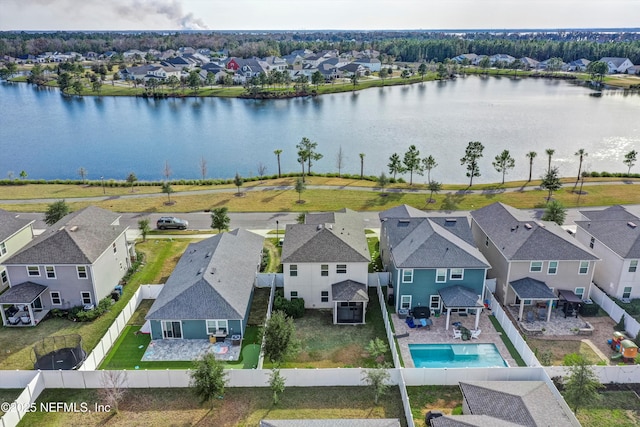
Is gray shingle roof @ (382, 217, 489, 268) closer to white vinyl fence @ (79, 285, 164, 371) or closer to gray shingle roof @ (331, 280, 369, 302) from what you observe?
gray shingle roof @ (331, 280, 369, 302)

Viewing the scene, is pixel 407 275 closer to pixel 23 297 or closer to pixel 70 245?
pixel 70 245

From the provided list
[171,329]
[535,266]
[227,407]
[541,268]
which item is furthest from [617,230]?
[171,329]

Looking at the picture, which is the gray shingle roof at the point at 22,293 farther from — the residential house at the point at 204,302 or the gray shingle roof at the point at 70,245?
Answer: the residential house at the point at 204,302

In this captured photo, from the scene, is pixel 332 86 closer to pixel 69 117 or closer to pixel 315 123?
pixel 315 123

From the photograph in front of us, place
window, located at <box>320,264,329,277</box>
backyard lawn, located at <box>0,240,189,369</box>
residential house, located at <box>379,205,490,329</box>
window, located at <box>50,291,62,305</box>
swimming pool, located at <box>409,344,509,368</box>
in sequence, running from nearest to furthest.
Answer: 1. swimming pool, located at <box>409,344,509,368</box>
2. backyard lawn, located at <box>0,240,189,369</box>
3. residential house, located at <box>379,205,490,329</box>
4. window, located at <box>320,264,329,277</box>
5. window, located at <box>50,291,62,305</box>

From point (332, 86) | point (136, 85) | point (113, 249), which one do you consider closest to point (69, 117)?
point (136, 85)

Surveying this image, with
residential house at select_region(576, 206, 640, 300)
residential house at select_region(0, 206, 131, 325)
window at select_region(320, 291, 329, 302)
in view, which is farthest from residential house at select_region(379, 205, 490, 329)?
residential house at select_region(0, 206, 131, 325)
